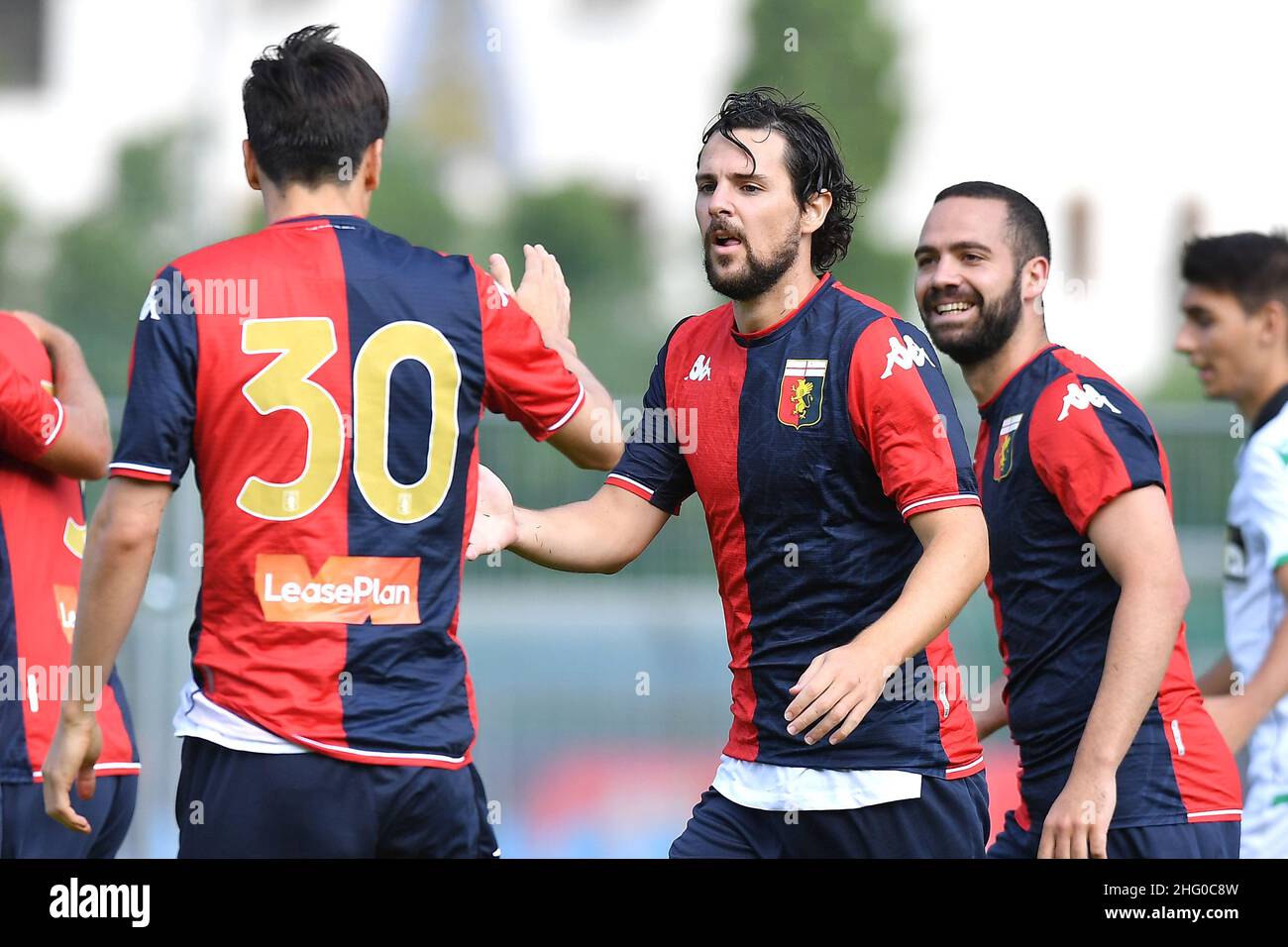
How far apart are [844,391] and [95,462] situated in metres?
2.26

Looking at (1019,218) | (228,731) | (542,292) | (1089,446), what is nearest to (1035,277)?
(1019,218)

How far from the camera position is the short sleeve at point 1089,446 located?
4.34 meters

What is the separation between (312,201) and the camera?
396 cm

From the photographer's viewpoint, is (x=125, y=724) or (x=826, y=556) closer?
(x=826, y=556)

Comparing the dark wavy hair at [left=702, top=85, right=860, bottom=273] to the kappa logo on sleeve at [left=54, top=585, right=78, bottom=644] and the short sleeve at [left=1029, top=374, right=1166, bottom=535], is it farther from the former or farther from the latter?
the kappa logo on sleeve at [left=54, top=585, right=78, bottom=644]

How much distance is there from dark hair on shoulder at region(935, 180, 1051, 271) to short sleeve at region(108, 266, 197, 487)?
242cm

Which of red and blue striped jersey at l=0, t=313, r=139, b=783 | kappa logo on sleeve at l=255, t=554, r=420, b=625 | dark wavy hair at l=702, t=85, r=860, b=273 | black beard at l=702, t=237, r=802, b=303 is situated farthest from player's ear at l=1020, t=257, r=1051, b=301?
red and blue striped jersey at l=0, t=313, r=139, b=783

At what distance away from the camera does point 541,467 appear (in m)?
10.7

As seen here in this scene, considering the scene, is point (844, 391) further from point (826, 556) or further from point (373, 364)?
point (373, 364)

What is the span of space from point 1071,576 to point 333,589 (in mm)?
2109

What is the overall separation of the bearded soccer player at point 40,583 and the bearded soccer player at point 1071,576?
8.65 feet
